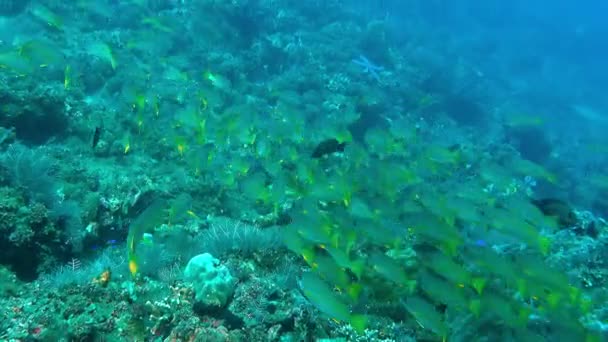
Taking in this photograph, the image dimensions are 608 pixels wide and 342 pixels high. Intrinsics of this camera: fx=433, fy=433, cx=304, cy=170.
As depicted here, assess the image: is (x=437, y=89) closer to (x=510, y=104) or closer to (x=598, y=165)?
(x=510, y=104)

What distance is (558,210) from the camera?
7.50 metres

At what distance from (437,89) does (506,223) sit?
1713 centimetres

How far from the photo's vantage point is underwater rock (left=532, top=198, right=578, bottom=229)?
7445mm

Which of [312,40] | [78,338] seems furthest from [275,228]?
[312,40]

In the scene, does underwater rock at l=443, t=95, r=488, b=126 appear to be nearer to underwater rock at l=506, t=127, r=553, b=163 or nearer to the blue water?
underwater rock at l=506, t=127, r=553, b=163

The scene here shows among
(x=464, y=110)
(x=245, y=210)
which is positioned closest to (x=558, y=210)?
(x=245, y=210)

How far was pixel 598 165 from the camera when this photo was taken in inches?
810

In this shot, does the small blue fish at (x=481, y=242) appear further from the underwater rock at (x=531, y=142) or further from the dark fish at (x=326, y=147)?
the underwater rock at (x=531, y=142)

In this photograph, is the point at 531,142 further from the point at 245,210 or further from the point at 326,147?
the point at 245,210

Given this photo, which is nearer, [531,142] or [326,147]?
[326,147]

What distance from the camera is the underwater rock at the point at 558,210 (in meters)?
7.45

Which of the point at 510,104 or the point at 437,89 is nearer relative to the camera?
the point at 437,89

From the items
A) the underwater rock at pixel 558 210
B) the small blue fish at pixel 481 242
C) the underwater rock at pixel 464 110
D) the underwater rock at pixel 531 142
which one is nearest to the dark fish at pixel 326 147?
the small blue fish at pixel 481 242

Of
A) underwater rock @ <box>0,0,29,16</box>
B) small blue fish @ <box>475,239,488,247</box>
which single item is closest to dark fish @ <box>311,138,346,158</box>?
small blue fish @ <box>475,239,488,247</box>
